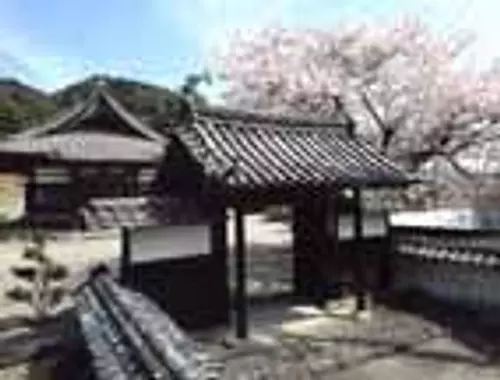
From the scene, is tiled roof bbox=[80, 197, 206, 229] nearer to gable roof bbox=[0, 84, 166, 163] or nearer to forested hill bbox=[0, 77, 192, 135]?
gable roof bbox=[0, 84, 166, 163]

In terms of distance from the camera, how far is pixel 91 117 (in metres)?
32.6

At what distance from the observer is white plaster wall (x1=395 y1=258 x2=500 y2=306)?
1256cm

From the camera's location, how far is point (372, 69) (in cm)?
2480

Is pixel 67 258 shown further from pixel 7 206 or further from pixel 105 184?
pixel 7 206

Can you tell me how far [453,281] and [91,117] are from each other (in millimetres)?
22474

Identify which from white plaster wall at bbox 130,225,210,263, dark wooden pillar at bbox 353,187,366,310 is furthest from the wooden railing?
white plaster wall at bbox 130,225,210,263

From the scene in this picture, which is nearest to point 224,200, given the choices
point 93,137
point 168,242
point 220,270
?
point 168,242

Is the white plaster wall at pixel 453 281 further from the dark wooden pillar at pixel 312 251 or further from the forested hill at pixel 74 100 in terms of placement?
the forested hill at pixel 74 100

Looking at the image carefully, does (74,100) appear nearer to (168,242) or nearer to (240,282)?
(168,242)

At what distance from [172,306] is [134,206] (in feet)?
5.95

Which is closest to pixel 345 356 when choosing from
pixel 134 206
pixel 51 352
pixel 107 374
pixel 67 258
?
pixel 134 206

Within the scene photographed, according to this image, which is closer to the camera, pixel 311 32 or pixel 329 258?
pixel 329 258

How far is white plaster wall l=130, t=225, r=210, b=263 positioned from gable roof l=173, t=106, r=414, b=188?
1053 millimetres

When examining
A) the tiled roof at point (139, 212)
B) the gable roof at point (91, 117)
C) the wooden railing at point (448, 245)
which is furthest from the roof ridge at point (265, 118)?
the gable roof at point (91, 117)
